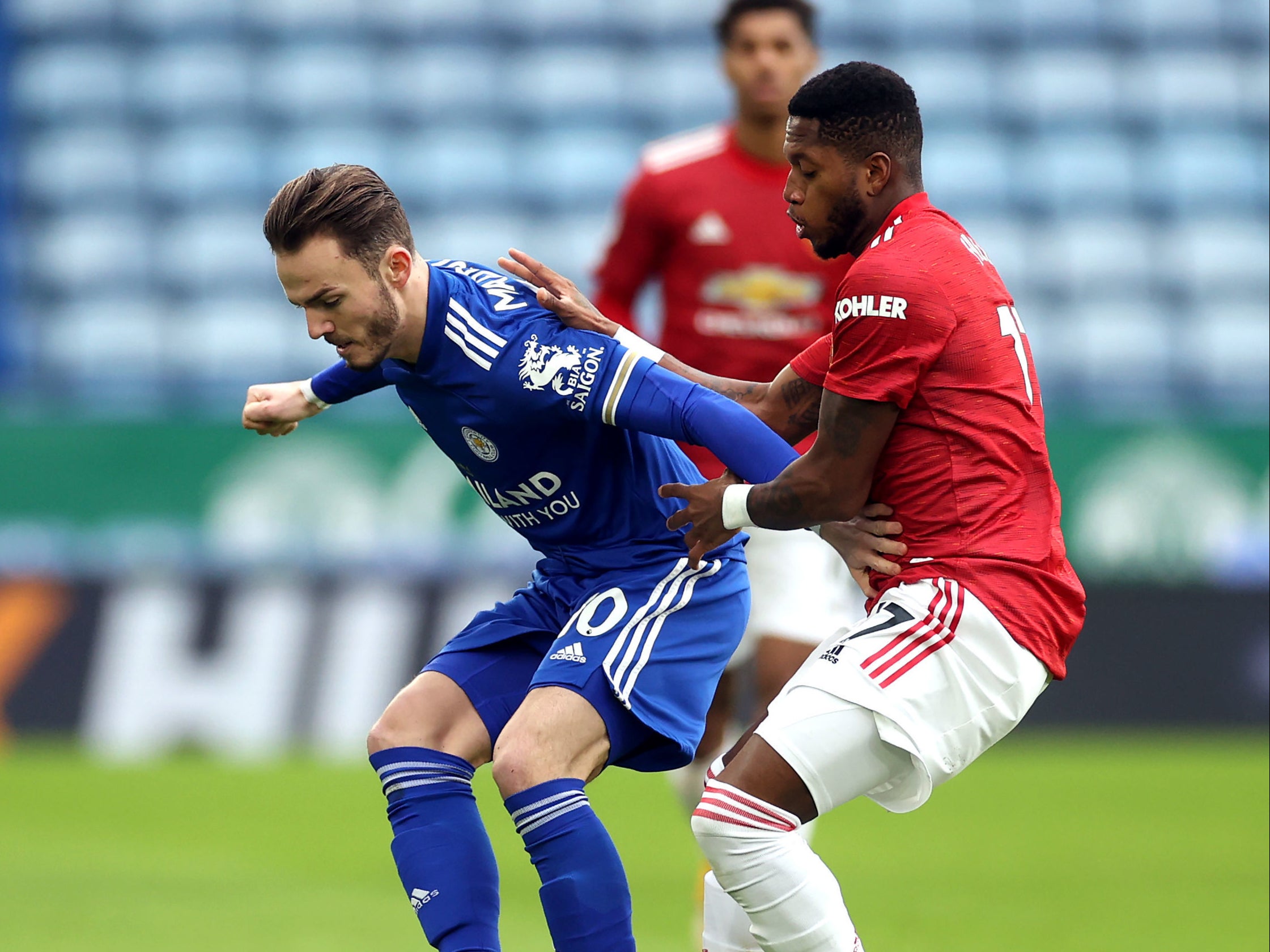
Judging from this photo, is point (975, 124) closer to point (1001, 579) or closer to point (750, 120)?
point (750, 120)

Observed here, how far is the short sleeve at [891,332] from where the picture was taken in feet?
11.4

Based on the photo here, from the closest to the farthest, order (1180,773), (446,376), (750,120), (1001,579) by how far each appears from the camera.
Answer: (1001,579) → (446,376) → (750,120) → (1180,773)

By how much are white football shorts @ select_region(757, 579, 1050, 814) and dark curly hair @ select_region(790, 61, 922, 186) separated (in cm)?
91

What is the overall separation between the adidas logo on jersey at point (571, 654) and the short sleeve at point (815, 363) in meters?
0.80

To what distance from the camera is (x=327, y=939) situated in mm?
5656

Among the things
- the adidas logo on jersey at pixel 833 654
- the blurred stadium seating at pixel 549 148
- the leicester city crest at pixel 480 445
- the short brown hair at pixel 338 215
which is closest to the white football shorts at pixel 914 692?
the adidas logo on jersey at pixel 833 654

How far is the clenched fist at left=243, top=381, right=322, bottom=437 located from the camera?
4441 millimetres

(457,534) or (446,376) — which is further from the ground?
(446,376)

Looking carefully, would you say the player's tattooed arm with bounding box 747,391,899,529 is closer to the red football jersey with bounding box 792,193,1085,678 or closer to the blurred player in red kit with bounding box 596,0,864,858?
the red football jersey with bounding box 792,193,1085,678

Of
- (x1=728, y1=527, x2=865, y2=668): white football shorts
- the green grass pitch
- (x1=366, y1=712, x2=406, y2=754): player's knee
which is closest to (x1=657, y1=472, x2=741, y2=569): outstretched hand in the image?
(x1=366, y1=712, x2=406, y2=754): player's knee

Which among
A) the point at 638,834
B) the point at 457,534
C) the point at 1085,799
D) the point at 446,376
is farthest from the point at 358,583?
the point at 446,376

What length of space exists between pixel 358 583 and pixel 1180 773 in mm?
4661

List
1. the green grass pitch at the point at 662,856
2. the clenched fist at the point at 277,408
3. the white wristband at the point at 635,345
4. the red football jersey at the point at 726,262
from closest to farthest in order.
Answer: the white wristband at the point at 635,345 < the clenched fist at the point at 277,408 < the red football jersey at the point at 726,262 < the green grass pitch at the point at 662,856

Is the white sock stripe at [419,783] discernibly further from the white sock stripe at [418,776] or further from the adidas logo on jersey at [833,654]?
Answer: the adidas logo on jersey at [833,654]
